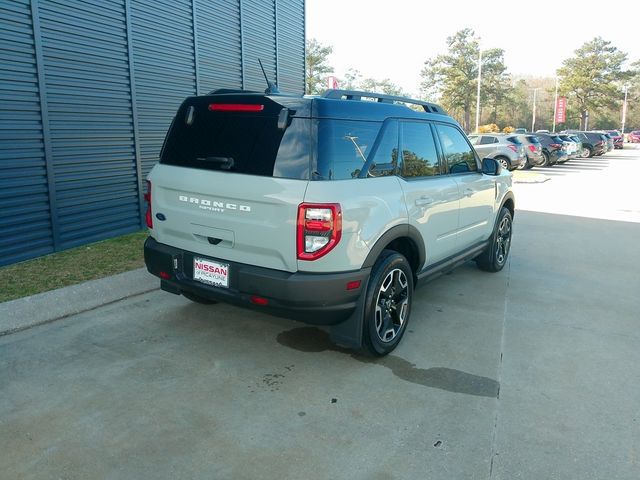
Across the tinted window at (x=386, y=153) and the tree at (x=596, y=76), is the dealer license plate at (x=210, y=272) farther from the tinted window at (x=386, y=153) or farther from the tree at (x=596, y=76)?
the tree at (x=596, y=76)

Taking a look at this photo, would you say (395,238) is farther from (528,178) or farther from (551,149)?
(551,149)

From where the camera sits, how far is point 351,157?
3570 mm

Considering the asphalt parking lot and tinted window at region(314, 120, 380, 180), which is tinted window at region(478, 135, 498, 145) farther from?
tinted window at region(314, 120, 380, 180)

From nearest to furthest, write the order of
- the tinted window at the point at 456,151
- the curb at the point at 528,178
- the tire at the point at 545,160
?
the tinted window at the point at 456,151 → the curb at the point at 528,178 → the tire at the point at 545,160

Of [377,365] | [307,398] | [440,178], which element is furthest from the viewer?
[440,178]

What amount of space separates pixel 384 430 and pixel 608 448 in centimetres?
122

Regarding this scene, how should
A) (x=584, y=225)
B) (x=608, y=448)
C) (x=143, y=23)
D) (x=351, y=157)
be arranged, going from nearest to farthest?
(x=608, y=448) < (x=351, y=157) < (x=143, y=23) < (x=584, y=225)

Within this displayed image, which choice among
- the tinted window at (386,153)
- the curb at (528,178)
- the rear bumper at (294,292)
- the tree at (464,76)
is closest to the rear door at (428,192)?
the tinted window at (386,153)

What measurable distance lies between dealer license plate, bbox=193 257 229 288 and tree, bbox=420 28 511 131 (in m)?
60.1

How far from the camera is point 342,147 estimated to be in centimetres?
350

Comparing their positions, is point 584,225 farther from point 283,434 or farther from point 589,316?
point 283,434

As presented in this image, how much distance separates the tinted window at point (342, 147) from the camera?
336cm

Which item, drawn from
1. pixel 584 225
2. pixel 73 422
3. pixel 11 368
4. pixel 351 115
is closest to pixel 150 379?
pixel 73 422

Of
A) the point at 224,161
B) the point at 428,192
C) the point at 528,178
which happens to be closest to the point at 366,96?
the point at 428,192
